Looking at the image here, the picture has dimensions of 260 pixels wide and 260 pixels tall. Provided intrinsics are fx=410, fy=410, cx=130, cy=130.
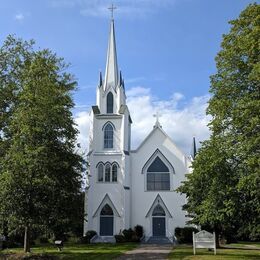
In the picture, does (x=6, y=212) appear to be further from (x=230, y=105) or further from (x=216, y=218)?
(x=230, y=105)

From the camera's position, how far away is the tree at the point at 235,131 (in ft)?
62.9

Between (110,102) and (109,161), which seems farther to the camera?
(110,102)

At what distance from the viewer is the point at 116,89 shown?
47.1m

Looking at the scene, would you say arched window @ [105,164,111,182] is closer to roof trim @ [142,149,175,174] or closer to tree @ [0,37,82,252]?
roof trim @ [142,149,175,174]

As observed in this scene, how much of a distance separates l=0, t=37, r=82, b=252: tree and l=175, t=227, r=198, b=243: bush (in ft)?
59.6

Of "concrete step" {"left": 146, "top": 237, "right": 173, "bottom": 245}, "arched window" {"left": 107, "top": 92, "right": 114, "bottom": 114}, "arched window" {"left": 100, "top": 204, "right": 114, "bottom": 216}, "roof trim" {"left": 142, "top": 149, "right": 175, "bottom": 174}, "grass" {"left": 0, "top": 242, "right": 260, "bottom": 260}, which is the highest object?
"arched window" {"left": 107, "top": 92, "right": 114, "bottom": 114}

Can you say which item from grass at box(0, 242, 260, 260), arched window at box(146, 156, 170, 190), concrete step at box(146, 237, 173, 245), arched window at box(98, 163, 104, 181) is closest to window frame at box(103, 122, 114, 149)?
arched window at box(98, 163, 104, 181)

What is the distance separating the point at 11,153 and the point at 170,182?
24.3 meters

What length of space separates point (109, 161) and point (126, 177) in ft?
8.49

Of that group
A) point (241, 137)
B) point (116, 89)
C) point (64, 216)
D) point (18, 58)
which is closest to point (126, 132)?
point (116, 89)

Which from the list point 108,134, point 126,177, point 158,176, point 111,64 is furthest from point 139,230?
point 111,64

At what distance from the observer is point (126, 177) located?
143ft

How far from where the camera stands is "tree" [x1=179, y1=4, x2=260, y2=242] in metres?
19.2

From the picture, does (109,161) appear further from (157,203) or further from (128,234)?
(128,234)
